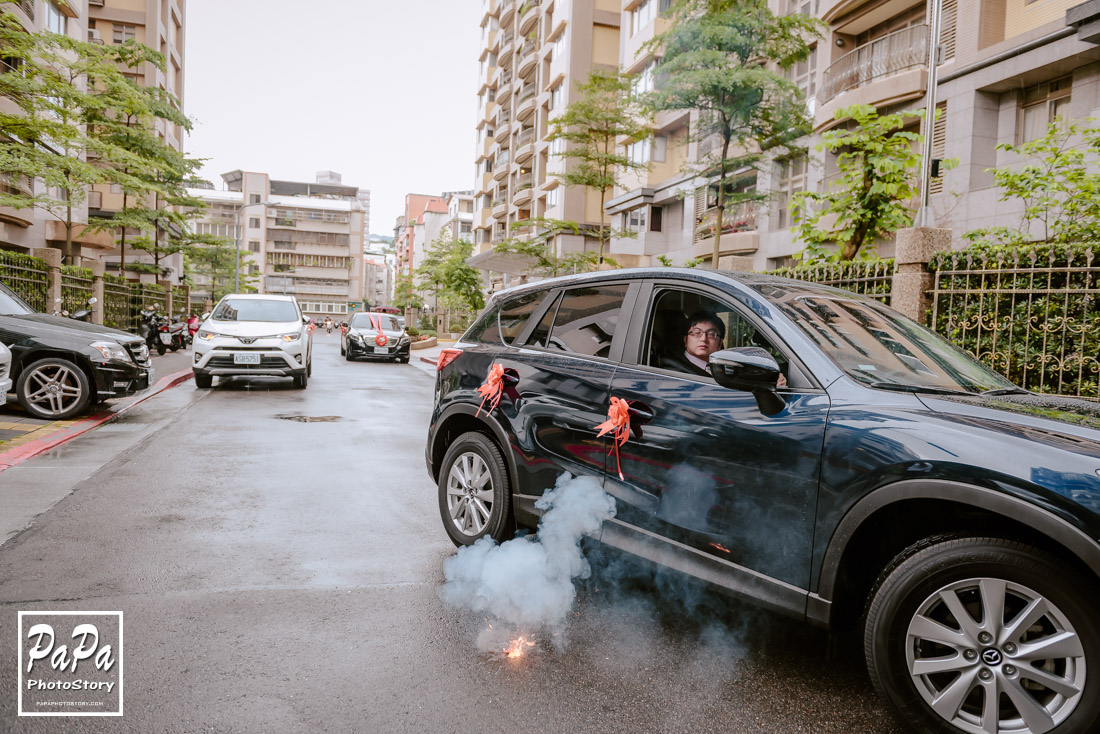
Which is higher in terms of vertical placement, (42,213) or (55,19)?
(55,19)

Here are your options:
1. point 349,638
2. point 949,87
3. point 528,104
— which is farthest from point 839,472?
point 528,104

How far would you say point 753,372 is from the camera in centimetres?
304

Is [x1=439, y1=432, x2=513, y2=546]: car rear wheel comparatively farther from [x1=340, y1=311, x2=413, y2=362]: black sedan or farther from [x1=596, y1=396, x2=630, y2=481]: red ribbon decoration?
[x1=340, y1=311, x2=413, y2=362]: black sedan

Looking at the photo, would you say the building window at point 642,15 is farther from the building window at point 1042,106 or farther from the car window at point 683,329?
the car window at point 683,329

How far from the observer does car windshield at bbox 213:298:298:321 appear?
1490 centimetres

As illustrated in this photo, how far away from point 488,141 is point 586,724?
198 feet

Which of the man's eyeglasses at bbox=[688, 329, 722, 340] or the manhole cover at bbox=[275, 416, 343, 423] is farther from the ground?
the man's eyeglasses at bbox=[688, 329, 722, 340]

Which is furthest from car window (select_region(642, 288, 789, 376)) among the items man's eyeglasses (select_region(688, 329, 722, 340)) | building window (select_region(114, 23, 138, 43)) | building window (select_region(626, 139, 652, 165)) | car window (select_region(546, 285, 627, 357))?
building window (select_region(114, 23, 138, 43))

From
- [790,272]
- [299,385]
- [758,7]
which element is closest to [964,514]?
[790,272]

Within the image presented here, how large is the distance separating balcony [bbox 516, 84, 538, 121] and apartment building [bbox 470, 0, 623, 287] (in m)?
0.06

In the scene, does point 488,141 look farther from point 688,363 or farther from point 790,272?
point 688,363

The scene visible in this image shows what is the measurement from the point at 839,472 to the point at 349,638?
220 cm

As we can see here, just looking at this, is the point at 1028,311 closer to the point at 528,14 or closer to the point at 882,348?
the point at 882,348

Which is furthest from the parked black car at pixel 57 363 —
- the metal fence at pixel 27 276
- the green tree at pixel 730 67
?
the green tree at pixel 730 67
